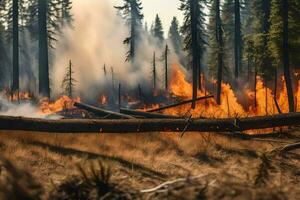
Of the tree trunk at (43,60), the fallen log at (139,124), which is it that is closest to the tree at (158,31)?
the tree trunk at (43,60)

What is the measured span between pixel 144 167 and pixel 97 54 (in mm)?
49676

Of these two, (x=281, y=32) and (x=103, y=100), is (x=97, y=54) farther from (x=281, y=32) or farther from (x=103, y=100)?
(x=281, y=32)

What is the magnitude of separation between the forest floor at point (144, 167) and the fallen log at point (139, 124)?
252 mm

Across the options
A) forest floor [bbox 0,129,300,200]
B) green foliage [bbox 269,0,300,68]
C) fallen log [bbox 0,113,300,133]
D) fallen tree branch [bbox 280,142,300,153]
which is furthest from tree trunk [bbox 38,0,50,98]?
fallen tree branch [bbox 280,142,300,153]

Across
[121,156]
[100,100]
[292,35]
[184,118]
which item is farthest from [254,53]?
[121,156]

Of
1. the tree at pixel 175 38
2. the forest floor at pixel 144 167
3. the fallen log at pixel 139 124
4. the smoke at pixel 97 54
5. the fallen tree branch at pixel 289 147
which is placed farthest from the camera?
the tree at pixel 175 38

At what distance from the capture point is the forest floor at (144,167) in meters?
8.29

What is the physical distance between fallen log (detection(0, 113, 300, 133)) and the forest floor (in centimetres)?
25

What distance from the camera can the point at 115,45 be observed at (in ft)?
196

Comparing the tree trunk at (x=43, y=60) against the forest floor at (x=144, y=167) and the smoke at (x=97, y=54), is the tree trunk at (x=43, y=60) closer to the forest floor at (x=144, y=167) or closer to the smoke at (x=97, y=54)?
the smoke at (x=97, y=54)

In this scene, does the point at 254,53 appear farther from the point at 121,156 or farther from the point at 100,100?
the point at 121,156

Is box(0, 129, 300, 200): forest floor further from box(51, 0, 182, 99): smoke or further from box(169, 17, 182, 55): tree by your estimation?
box(169, 17, 182, 55): tree

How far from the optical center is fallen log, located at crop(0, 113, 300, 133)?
11.3 metres

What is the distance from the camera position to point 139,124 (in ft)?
38.8
